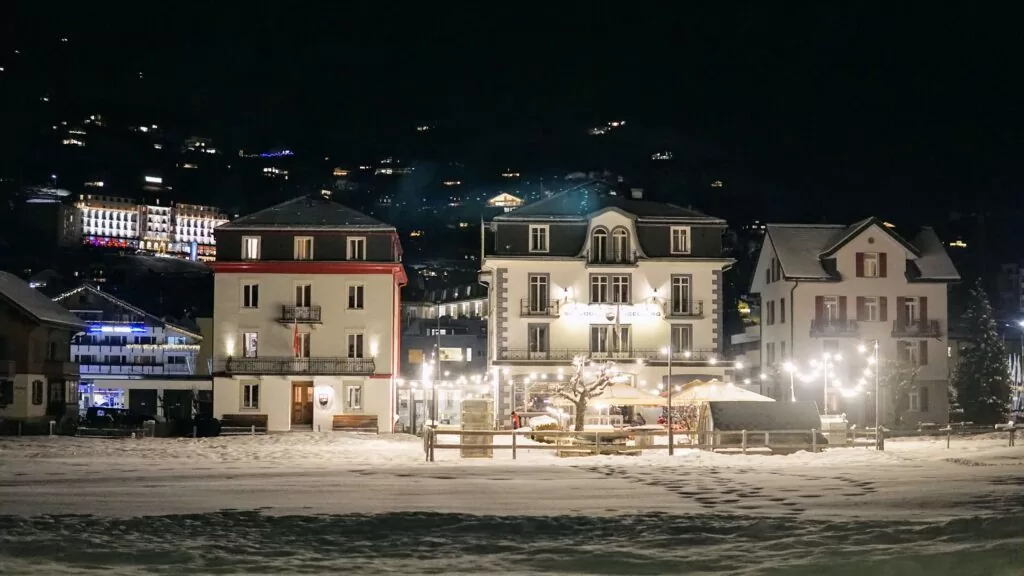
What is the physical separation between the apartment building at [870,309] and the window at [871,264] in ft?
0.18

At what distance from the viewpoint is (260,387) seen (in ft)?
196

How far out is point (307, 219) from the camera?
203 feet

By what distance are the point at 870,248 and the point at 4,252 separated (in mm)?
167339

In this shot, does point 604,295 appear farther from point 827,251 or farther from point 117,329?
point 117,329

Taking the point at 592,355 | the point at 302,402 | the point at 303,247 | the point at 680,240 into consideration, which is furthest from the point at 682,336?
the point at 303,247

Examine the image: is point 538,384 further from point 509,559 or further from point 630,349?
point 509,559

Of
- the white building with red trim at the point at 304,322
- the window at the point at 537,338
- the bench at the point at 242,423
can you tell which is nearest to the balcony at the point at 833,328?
the window at the point at 537,338

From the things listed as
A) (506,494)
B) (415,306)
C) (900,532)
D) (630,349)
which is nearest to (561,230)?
(630,349)

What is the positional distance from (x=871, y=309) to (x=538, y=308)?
18.5 m

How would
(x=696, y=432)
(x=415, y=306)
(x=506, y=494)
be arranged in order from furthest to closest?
(x=415, y=306) < (x=696, y=432) < (x=506, y=494)

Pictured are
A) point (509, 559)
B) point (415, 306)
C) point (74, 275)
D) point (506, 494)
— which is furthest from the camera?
point (74, 275)

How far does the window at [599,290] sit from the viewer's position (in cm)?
6103

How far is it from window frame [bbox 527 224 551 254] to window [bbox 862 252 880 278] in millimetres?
17521

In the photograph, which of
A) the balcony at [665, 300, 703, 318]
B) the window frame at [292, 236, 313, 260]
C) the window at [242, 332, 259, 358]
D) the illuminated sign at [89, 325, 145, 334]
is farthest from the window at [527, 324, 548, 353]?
the illuminated sign at [89, 325, 145, 334]
